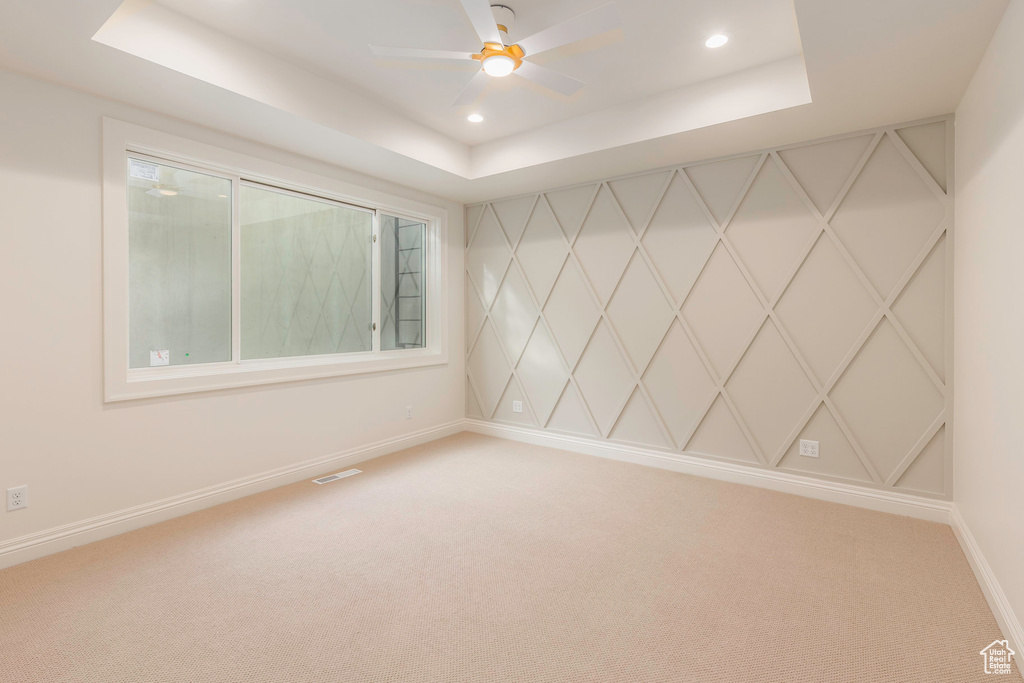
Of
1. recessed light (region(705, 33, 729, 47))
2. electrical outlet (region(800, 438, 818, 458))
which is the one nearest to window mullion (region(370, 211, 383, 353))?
recessed light (region(705, 33, 729, 47))

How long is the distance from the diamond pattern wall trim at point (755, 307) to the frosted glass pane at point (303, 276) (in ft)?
4.48

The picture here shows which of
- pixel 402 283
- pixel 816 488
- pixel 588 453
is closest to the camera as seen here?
pixel 816 488

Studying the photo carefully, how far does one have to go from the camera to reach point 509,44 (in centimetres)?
223

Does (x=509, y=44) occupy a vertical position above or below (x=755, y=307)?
above

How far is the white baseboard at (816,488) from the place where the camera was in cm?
190

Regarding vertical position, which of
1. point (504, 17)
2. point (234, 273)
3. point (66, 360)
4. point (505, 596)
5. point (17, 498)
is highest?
point (504, 17)

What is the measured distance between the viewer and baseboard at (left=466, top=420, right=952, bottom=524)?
285cm

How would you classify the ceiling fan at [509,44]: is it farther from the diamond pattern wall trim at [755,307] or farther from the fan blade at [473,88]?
the diamond pattern wall trim at [755,307]

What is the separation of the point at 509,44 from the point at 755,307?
91.6 inches

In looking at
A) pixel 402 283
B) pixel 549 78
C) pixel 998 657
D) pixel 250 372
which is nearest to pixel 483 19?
pixel 549 78

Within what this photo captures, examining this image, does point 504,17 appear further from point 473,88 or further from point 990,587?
point 990,587

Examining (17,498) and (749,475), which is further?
(749,475)

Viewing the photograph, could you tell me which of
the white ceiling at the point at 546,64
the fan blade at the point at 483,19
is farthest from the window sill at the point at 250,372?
the fan blade at the point at 483,19

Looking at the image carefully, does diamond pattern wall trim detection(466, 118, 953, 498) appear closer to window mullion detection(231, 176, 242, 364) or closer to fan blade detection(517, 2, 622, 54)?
fan blade detection(517, 2, 622, 54)
